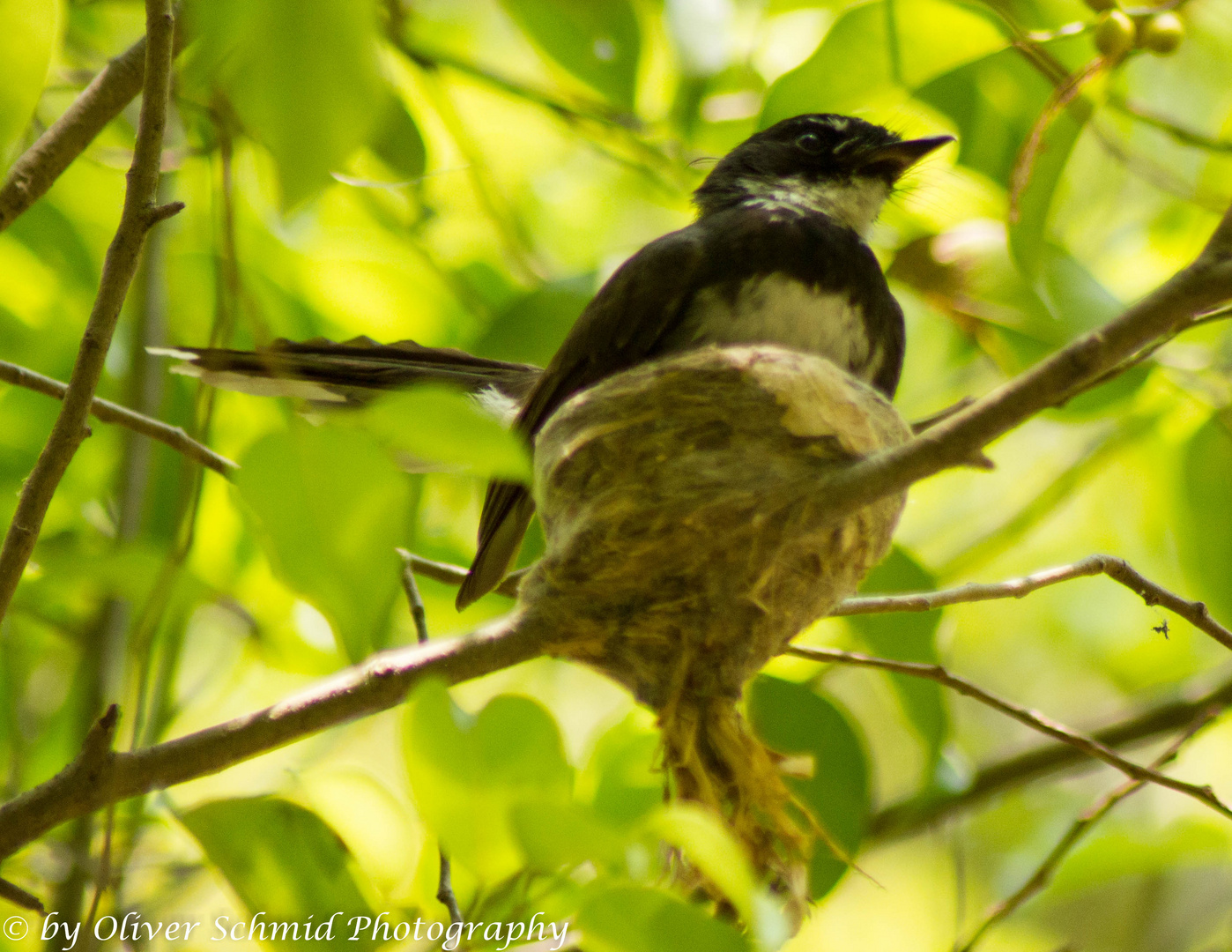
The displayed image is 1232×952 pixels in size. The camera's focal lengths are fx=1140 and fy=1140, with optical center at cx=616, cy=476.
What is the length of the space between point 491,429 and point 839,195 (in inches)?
103

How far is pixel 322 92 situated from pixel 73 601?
2388mm

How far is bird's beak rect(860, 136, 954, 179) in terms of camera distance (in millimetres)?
3234

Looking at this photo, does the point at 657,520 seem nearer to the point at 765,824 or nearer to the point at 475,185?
the point at 765,824

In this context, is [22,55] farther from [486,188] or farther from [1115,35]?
[486,188]

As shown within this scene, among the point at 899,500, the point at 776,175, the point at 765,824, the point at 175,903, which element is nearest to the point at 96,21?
the point at 776,175

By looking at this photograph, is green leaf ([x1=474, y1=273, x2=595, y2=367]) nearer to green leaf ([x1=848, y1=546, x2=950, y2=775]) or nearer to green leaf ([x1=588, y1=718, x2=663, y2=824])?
green leaf ([x1=848, y1=546, x2=950, y2=775])

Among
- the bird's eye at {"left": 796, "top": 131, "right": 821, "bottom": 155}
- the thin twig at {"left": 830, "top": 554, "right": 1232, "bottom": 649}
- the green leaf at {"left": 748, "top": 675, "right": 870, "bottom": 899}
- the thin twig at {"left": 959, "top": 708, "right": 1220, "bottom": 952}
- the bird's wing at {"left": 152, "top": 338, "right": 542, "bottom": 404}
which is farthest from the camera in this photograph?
the bird's eye at {"left": 796, "top": 131, "right": 821, "bottom": 155}

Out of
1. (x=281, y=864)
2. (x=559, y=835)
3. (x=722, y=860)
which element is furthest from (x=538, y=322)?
(x=722, y=860)

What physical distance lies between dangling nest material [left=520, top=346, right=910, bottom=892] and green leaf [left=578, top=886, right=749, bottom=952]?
63cm

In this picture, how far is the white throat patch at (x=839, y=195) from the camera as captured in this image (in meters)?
3.31

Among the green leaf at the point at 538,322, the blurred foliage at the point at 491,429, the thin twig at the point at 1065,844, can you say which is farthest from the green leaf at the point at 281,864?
the green leaf at the point at 538,322

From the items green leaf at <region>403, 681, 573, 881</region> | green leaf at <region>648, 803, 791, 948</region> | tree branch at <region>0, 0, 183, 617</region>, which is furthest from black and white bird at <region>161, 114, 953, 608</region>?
green leaf at <region>648, 803, 791, 948</region>

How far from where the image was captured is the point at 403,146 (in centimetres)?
280

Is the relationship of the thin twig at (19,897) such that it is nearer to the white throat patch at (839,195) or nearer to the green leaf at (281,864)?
the green leaf at (281,864)
